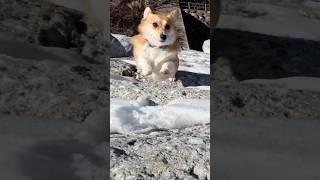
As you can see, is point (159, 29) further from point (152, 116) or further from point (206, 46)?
point (206, 46)

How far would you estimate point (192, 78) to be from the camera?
137 inches

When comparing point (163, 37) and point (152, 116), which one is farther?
point (163, 37)

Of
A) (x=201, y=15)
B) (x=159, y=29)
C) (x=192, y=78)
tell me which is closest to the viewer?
(x=159, y=29)

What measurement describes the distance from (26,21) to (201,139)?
0.78 m

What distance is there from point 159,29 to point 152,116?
43.0 inches

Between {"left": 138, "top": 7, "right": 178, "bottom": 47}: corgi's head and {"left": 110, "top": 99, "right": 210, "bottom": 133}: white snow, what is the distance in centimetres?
87

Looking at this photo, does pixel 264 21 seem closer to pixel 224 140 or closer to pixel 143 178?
pixel 224 140

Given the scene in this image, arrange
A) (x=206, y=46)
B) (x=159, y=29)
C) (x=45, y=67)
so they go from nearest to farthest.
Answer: (x=45, y=67) → (x=159, y=29) → (x=206, y=46)

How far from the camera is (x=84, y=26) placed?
177 cm

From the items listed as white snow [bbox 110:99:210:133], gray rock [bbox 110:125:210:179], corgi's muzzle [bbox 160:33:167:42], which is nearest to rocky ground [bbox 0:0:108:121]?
gray rock [bbox 110:125:210:179]

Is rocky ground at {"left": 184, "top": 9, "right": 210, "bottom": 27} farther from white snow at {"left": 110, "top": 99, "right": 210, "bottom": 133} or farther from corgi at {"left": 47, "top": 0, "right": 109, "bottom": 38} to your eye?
corgi at {"left": 47, "top": 0, "right": 109, "bottom": 38}

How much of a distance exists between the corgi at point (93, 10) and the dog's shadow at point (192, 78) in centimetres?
161

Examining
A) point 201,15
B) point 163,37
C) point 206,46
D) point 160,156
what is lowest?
point 160,156

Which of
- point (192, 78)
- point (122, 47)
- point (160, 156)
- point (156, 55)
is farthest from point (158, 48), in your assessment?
point (160, 156)
